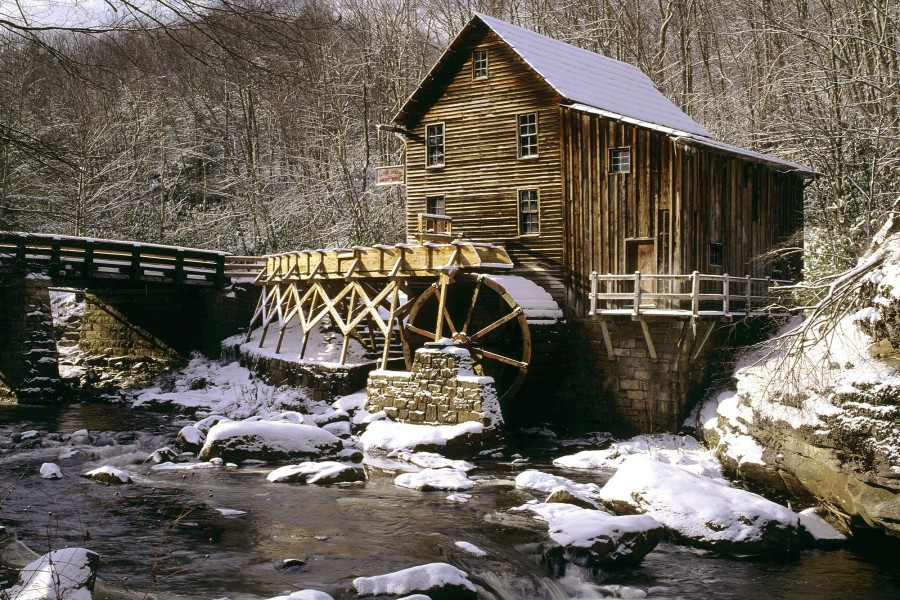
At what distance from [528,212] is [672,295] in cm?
516

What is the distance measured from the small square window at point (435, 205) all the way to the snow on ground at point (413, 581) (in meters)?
14.1

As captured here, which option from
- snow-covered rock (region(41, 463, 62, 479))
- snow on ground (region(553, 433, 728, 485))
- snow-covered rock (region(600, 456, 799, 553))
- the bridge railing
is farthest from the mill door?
the bridge railing

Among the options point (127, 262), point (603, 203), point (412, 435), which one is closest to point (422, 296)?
point (412, 435)

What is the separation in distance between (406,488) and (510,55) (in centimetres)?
1163

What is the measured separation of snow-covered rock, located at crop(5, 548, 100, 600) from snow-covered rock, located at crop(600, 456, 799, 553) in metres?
6.95

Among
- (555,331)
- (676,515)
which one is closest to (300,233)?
(555,331)

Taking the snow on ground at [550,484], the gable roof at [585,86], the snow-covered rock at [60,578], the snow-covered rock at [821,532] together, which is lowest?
the snow-covered rock at [821,532]

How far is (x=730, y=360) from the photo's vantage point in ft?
57.9

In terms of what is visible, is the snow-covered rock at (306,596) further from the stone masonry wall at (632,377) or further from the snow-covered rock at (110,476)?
the stone masonry wall at (632,377)

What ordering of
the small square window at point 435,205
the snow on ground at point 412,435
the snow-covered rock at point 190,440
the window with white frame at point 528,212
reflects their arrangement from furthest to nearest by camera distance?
the small square window at point 435,205 < the window with white frame at point 528,212 < the snow on ground at point 412,435 < the snow-covered rock at point 190,440

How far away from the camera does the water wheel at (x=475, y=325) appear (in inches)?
716

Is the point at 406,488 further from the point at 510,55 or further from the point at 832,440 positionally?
the point at 510,55

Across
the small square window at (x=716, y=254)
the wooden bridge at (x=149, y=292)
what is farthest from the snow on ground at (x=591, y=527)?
the wooden bridge at (x=149, y=292)

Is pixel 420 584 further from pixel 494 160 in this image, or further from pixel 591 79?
pixel 591 79
